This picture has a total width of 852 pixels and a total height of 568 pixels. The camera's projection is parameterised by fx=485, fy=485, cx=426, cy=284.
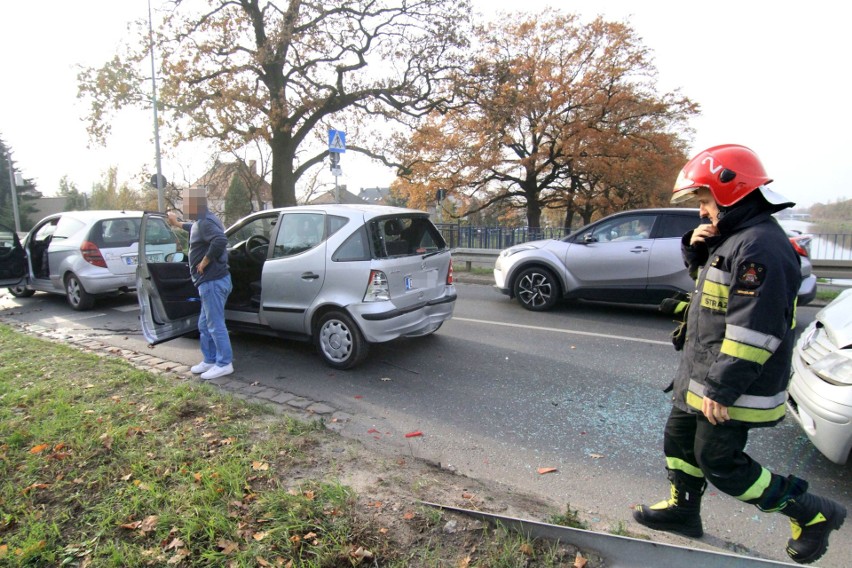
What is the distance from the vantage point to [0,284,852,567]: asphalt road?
2.86m

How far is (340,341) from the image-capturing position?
4.99 metres

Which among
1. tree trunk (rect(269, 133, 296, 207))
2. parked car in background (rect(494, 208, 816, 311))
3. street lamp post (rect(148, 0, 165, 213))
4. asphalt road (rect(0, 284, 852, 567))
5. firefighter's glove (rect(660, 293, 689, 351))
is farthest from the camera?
tree trunk (rect(269, 133, 296, 207))

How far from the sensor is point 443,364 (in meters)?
5.25

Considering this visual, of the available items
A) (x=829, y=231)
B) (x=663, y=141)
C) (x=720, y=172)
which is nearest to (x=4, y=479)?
(x=720, y=172)

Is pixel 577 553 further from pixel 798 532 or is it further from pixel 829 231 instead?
pixel 829 231

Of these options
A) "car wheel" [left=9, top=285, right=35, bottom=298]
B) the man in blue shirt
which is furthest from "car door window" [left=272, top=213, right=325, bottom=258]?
"car wheel" [left=9, top=285, right=35, bottom=298]

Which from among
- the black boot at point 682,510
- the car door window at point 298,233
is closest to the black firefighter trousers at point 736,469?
the black boot at point 682,510

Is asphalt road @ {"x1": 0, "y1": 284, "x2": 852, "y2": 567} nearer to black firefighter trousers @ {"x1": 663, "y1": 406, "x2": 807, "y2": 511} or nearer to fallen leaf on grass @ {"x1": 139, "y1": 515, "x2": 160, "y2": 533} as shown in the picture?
black firefighter trousers @ {"x1": 663, "y1": 406, "x2": 807, "y2": 511}

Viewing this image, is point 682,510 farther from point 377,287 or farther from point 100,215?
point 100,215

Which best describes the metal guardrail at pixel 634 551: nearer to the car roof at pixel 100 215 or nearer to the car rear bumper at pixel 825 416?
the car rear bumper at pixel 825 416

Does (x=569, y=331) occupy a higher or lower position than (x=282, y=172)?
lower

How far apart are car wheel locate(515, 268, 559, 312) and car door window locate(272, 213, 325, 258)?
3.94m

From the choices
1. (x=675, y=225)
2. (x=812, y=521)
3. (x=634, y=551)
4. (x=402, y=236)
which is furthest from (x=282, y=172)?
(x=812, y=521)

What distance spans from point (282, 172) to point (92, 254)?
10.8 meters
